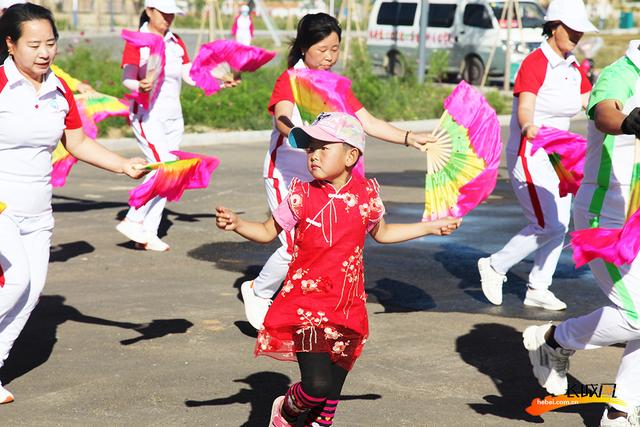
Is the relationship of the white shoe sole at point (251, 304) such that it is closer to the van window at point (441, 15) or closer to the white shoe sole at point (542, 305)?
the white shoe sole at point (542, 305)

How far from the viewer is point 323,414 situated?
16.9 feet

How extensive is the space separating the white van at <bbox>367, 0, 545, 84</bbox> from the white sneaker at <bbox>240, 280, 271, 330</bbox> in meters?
19.2

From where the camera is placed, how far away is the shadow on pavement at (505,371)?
5.96 metres

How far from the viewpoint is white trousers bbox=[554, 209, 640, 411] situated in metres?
5.28

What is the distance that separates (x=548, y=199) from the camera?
8.03 metres

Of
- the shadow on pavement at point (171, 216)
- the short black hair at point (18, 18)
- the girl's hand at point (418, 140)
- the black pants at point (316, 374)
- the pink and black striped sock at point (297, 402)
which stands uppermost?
the short black hair at point (18, 18)

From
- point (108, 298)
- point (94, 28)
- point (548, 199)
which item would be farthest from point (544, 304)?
point (94, 28)

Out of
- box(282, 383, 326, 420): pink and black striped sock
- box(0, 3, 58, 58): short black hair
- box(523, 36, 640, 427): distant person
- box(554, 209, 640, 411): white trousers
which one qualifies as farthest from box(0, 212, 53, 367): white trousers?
box(554, 209, 640, 411): white trousers

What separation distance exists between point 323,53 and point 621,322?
105 inches

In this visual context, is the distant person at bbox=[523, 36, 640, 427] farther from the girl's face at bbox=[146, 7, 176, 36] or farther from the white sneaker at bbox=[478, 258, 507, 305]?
the girl's face at bbox=[146, 7, 176, 36]

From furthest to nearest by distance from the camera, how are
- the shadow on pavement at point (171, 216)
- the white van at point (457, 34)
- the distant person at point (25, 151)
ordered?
1. the white van at point (457, 34)
2. the shadow on pavement at point (171, 216)
3. the distant person at point (25, 151)

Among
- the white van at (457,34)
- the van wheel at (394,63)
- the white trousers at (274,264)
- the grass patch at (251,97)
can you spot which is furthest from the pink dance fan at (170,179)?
the van wheel at (394,63)

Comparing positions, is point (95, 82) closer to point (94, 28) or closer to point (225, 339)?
point (225, 339)

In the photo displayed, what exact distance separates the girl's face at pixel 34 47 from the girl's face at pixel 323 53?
169 cm
